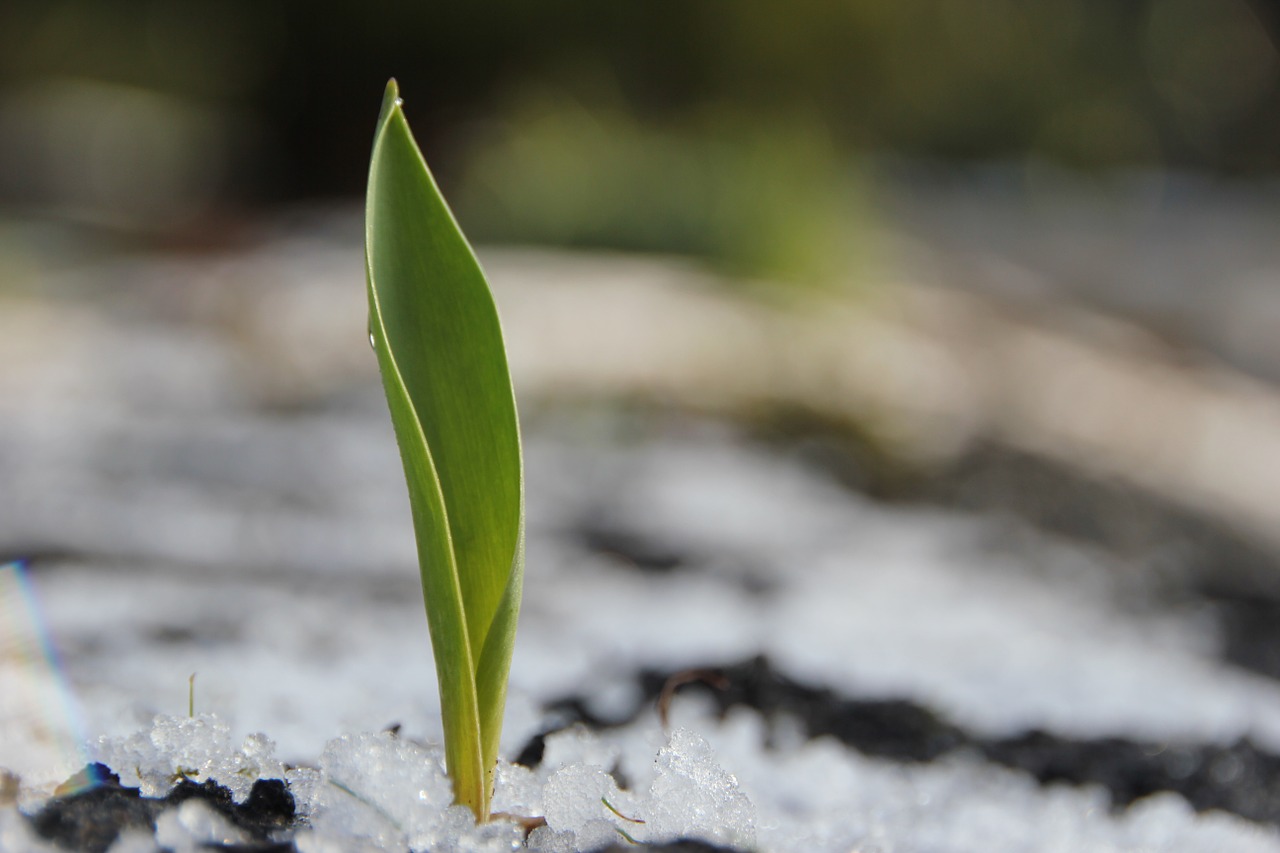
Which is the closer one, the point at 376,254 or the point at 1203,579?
the point at 376,254

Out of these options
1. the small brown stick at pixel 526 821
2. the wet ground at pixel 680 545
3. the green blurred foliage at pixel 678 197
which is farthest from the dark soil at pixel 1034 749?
the green blurred foliage at pixel 678 197

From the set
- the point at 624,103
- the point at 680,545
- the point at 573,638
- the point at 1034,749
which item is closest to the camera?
the point at 1034,749

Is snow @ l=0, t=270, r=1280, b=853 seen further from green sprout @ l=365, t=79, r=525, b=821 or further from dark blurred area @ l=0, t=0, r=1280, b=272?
dark blurred area @ l=0, t=0, r=1280, b=272

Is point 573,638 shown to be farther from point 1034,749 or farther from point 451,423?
point 451,423

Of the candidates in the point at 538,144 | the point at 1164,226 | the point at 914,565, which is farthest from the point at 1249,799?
the point at 1164,226

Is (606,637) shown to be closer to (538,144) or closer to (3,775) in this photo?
(3,775)

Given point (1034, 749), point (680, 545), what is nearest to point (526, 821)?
point (1034, 749)

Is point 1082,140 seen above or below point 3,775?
above
